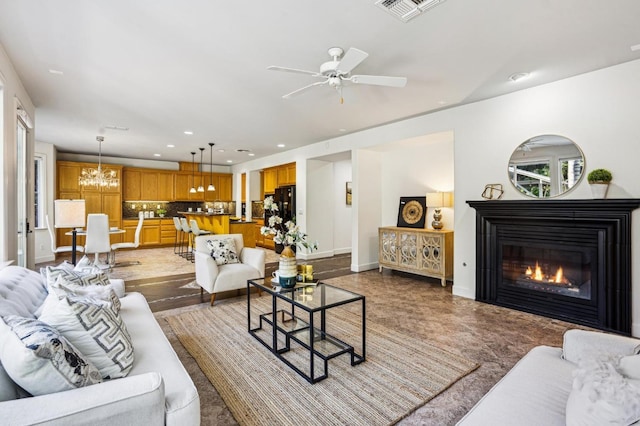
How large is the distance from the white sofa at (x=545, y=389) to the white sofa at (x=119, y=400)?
1.13m

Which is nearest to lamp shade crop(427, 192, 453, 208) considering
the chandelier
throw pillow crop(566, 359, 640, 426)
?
throw pillow crop(566, 359, 640, 426)

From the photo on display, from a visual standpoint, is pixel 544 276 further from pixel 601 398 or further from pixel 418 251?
pixel 601 398

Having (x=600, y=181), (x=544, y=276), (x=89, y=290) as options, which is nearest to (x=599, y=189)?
(x=600, y=181)

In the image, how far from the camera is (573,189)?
3520 millimetres

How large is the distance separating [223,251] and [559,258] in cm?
411

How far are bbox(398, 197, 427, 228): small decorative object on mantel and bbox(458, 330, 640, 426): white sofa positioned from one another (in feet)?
13.1

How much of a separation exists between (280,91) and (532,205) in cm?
323

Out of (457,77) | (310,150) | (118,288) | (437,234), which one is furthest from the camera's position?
(310,150)

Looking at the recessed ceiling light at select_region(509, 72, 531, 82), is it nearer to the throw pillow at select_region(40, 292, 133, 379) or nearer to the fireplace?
the fireplace

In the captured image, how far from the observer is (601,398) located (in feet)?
3.30

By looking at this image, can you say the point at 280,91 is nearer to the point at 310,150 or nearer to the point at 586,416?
the point at 310,150

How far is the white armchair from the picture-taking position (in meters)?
3.94

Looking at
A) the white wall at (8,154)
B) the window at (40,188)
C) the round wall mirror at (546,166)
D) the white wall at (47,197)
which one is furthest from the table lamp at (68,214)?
the round wall mirror at (546,166)

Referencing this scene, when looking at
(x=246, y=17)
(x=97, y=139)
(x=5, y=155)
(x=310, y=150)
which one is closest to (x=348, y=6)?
(x=246, y=17)
